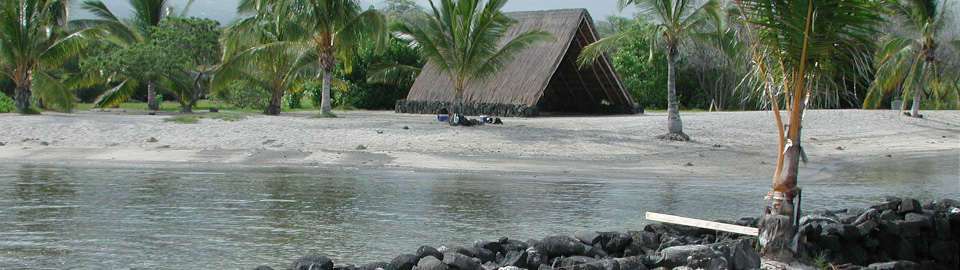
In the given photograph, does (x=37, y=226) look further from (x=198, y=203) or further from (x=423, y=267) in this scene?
(x=423, y=267)

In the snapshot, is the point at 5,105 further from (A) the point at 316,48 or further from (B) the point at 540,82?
(B) the point at 540,82

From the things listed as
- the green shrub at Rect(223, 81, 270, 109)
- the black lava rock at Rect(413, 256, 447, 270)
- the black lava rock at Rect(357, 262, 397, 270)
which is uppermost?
the green shrub at Rect(223, 81, 270, 109)

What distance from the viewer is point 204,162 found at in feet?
45.0

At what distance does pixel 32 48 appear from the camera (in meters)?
21.8

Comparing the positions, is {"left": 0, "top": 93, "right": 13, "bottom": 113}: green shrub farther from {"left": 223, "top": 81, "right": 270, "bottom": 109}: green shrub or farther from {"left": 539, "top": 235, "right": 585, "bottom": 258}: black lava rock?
{"left": 539, "top": 235, "right": 585, "bottom": 258}: black lava rock

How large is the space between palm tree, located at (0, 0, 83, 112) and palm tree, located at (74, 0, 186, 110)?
3.42 feet

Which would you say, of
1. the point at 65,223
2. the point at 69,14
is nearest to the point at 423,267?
the point at 65,223

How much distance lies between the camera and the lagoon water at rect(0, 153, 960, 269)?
6.85 metres

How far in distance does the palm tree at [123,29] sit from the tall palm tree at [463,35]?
9.95m

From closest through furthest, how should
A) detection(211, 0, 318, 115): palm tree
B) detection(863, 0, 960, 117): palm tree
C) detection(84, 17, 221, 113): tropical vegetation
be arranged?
detection(211, 0, 318, 115): palm tree → detection(863, 0, 960, 117): palm tree → detection(84, 17, 221, 113): tropical vegetation

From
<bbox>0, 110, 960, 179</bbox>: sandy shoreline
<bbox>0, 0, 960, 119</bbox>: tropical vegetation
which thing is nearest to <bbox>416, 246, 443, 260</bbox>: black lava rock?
<bbox>0, 110, 960, 179</bbox>: sandy shoreline

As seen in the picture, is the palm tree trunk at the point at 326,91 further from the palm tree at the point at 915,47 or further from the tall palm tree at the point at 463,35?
the palm tree at the point at 915,47

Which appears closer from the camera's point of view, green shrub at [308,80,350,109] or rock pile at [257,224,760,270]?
rock pile at [257,224,760,270]

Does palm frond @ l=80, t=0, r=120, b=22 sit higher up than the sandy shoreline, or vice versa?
palm frond @ l=80, t=0, r=120, b=22
